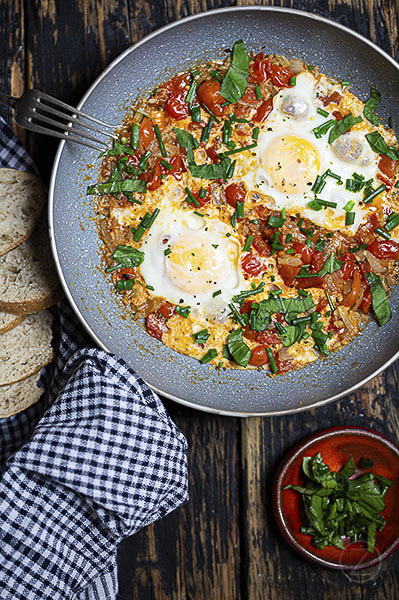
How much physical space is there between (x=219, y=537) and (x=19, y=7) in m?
4.47

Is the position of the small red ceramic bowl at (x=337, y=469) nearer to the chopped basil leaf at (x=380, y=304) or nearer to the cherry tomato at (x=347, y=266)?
the chopped basil leaf at (x=380, y=304)

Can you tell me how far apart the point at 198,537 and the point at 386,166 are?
3252 millimetres

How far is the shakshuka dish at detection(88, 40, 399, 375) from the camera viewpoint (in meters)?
4.21

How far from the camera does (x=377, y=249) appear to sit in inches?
171

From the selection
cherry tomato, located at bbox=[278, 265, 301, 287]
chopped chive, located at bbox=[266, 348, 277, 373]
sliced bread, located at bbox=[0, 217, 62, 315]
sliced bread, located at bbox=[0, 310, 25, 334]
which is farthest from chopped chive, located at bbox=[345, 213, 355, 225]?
sliced bread, located at bbox=[0, 310, 25, 334]

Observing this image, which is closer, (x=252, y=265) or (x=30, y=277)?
(x=30, y=277)

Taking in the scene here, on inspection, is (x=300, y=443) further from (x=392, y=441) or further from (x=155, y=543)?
(x=155, y=543)

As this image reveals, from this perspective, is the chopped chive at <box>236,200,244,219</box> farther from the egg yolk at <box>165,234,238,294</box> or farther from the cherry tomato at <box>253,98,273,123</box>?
the cherry tomato at <box>253,98,273,123</box>

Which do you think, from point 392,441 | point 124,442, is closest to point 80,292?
point 124,442

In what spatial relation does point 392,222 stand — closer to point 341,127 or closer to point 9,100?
point 341,127

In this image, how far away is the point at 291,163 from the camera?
13.8 ft

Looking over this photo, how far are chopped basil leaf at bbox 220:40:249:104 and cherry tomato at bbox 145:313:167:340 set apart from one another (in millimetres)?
1707

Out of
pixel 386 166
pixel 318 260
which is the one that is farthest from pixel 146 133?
pixel 386 166

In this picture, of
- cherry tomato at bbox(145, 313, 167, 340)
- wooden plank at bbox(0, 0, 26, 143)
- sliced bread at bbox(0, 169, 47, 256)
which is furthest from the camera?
wooden plank at bbox(0, 0, 26, 143)
